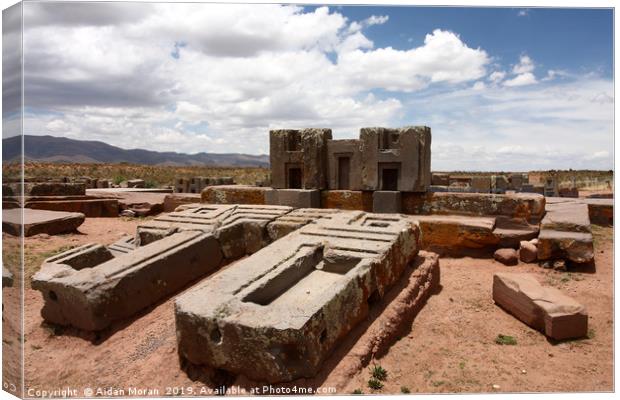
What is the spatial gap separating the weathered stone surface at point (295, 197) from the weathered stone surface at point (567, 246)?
3.69m

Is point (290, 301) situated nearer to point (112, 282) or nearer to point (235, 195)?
point (112, 282)

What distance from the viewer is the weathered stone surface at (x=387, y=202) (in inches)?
289

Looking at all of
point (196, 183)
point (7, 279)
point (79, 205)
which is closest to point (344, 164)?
point (7, 279)

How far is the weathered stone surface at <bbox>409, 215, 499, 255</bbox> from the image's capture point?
6414 millimetres

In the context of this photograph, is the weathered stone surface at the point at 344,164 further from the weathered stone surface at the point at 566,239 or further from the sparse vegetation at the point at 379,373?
the sparse vegetation at the point at 379,373

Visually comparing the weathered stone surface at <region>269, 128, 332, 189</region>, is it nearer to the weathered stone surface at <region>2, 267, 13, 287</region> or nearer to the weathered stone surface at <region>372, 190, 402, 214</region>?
the weathered stone surface at <region>372, 190, 402, 214</region>

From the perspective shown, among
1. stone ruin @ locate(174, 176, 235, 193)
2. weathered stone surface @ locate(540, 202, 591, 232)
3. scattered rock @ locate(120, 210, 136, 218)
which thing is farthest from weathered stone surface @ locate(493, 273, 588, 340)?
stone ruin @ locate(174, 176, 235, 193)

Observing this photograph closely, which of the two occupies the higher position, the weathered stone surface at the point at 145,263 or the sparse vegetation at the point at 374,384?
the weathered stone surface at the point at 145,263

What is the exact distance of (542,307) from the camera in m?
3.94

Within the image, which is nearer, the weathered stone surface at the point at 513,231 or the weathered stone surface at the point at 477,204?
the weathered stone surface at the point at 513,231

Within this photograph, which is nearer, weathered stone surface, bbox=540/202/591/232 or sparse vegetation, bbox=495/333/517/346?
sparse vegetation, bbox=495/333/517/346

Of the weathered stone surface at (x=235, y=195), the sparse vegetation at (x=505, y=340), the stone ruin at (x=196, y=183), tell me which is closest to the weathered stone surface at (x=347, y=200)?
the weathered stone surface at (x=235, y=195)

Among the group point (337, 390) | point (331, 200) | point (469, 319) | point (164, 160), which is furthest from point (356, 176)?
point (164, 160)

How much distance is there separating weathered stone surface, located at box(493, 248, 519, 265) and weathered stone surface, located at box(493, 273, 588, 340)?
143 centimetres
